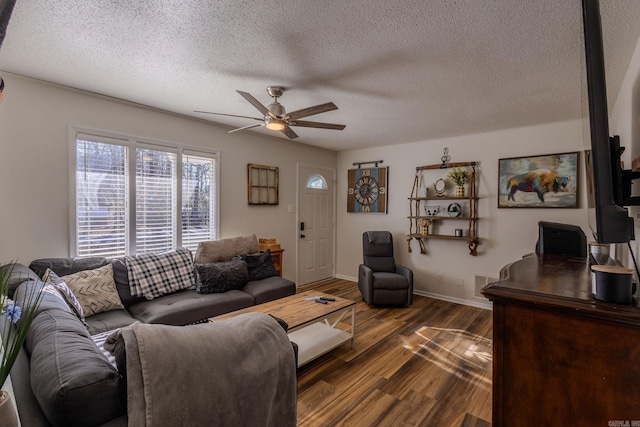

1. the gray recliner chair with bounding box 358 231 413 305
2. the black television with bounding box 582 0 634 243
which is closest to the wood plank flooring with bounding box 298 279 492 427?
the gray recliner chair with bounding box 358 231 413 305

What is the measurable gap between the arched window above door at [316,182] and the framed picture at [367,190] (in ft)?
1.57

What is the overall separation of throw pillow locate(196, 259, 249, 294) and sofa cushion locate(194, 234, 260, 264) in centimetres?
13

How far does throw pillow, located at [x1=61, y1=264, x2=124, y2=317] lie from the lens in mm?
2383

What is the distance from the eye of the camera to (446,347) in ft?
9.52

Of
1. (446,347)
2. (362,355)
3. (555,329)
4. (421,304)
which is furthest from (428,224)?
(555,329)

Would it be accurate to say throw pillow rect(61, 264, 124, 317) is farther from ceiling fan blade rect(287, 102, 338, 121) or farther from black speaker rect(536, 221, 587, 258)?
black speaker rect(536, 221, 587, 258)

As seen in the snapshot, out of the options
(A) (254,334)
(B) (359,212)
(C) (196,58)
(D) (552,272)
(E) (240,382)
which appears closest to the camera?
(E) (240,382)

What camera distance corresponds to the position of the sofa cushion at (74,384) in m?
0.81

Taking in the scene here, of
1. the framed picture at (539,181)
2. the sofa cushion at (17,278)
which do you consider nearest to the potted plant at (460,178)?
the framed picture at (539,181)

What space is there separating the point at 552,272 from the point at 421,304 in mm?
3019

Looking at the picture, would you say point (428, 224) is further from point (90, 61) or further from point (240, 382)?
point (90, 61)

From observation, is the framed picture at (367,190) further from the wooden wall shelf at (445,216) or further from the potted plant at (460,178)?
the potted plant at (460,178)

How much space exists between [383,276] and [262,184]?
7.24ft
